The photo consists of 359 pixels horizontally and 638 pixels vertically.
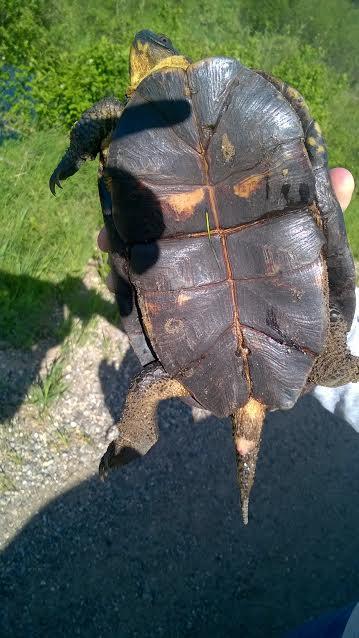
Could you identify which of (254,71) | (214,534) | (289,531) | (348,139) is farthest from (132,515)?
(348,139)

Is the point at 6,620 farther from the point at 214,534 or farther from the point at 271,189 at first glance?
the point at 271,189

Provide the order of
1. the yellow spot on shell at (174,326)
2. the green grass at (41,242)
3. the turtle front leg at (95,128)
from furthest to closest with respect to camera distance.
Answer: the green grass at (41,242) → the turtle front leg at (95,128) → the yellow spot on shell at (174,326)

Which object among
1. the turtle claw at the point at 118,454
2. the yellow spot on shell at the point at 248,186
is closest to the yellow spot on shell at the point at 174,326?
the yellow spot on shell at the point at 248,186

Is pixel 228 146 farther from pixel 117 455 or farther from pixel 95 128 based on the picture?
pixel 117 455

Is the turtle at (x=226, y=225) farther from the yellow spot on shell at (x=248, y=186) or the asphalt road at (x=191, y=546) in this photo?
the asphalt road at (x=191, y=546)

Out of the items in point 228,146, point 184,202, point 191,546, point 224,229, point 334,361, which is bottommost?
point 191,546

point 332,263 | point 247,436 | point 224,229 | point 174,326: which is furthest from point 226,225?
point 247,436
